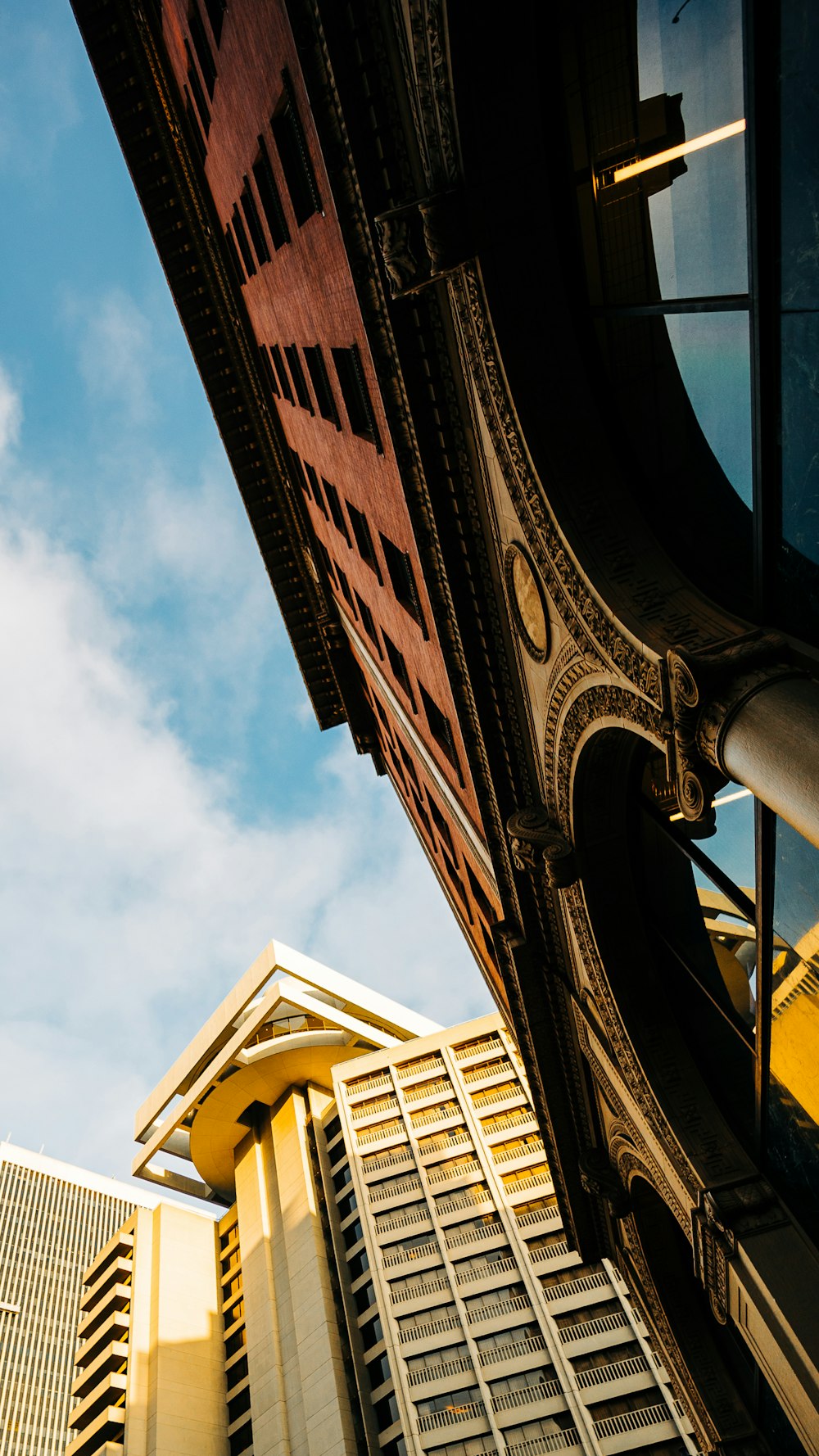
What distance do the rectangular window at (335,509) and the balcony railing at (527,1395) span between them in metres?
46.2

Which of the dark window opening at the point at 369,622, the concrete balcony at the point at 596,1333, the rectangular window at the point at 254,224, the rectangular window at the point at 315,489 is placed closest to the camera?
the rectangular window at the point at 254,224

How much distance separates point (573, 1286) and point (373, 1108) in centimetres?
2048

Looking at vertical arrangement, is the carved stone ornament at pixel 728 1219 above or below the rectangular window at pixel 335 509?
below

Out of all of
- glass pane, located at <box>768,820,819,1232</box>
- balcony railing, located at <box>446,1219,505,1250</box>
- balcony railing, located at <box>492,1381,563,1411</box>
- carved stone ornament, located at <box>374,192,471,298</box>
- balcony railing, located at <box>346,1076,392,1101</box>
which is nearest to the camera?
glass pane, located at <box>768,820,819,1232</box>

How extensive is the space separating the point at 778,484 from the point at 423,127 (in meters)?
6.85

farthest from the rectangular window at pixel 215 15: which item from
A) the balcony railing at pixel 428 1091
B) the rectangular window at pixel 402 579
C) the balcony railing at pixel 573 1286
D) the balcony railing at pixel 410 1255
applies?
the balcony railing at pixel 428 1091

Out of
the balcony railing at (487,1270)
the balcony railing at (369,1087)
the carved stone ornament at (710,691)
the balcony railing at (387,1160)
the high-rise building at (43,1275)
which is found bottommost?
the carved stone ornament at (710,691)

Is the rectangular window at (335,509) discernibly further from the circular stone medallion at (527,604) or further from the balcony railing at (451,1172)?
the balcony railing at (451,1172)

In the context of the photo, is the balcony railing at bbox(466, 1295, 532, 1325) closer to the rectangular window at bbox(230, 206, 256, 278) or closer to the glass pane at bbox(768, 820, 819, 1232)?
the glass pane at bbox(768, 820, 819, 1232)

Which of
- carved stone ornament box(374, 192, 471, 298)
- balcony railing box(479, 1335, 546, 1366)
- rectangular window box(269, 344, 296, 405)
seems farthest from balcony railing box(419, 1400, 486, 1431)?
carved stone ornament box(374, 192, 471, 298)

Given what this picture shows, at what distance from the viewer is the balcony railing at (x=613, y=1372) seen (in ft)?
165

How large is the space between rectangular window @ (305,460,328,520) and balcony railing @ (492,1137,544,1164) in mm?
46593

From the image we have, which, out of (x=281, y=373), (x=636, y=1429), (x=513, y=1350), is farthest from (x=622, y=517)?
(x=513, y=1350)

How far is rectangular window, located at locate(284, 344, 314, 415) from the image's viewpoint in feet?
80.6
